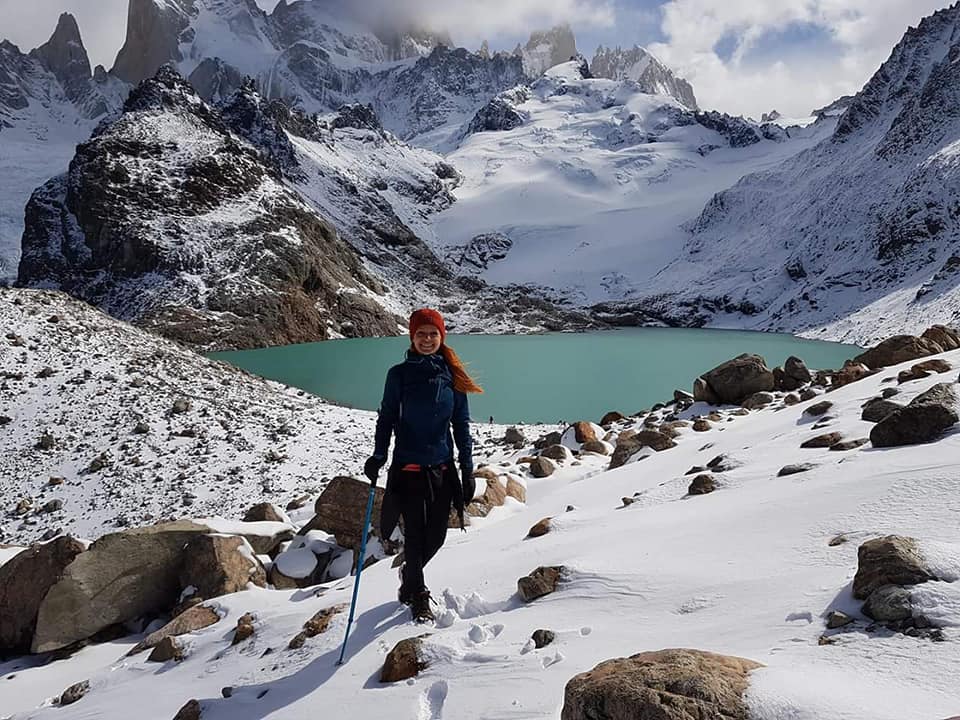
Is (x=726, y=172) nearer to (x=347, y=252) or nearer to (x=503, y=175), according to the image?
(x=503, y=175)

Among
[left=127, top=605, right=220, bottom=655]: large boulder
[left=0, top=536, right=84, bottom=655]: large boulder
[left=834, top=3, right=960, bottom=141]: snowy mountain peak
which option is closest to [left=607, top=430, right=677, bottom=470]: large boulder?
[left=127, top=605, right=220, bottom=655]: large boulder

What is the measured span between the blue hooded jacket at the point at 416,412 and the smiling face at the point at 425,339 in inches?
2.6

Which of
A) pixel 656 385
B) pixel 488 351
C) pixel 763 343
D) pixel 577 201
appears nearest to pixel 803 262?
pixel 763 343

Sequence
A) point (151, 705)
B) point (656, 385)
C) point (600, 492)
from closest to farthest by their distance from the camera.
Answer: point (151, 705), point (600, 492), point (656, 385)

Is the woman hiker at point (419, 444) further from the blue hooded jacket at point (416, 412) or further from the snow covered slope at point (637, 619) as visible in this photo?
the snow covered slope at point (637, 619)

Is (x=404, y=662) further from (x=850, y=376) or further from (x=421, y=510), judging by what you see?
(x=850, y=376)

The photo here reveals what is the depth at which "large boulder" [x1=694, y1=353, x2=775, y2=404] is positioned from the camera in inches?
588

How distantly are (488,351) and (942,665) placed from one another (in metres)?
53.5

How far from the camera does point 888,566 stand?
3279 millimetres

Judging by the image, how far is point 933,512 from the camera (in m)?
4.17

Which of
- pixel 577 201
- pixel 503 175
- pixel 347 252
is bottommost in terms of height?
pixel 347 252

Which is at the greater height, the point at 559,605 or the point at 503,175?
the point at 503,175

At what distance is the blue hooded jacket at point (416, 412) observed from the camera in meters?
5.13

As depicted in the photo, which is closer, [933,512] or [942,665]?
[942,665]
